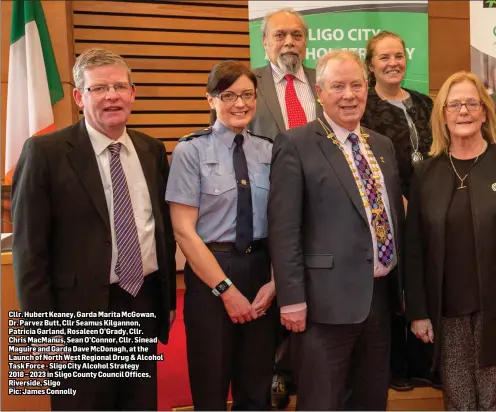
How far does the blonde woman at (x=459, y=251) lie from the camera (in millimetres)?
1999

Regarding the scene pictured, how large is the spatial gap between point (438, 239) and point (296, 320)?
0.65 metres

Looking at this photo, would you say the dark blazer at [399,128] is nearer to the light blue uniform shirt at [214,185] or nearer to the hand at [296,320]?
the light blue uniform shirt at [214,185]

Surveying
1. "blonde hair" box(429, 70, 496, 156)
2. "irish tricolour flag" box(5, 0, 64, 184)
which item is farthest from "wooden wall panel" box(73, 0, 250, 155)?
"blonde hair" box(429, 70, 496, 156)

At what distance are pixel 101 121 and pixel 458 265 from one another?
1.46 meters

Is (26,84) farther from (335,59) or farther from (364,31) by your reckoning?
(335,59)

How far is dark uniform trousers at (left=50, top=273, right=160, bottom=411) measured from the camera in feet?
5.94

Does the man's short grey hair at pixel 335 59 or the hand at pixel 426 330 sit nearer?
the man's short grey hair at pixel 335 59

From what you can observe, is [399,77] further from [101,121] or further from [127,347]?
[127,347]

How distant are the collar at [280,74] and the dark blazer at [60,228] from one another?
3.99 feet

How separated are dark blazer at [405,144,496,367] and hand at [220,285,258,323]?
66 centimetres

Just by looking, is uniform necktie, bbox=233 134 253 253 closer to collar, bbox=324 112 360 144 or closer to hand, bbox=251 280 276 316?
hand, bbox=251 280 276 316

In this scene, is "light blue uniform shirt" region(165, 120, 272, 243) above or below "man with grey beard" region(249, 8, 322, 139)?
below

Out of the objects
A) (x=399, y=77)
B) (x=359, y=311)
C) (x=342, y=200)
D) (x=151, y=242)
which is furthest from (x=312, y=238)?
(x=399, y=77)

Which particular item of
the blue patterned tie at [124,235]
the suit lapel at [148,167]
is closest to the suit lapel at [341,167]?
the suit lapel at [148,167]
